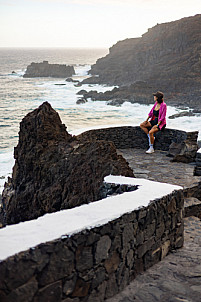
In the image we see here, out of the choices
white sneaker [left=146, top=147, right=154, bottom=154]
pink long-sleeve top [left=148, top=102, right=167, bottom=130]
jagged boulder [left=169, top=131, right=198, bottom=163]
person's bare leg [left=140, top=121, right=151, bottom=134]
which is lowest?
white sneaker [left=146, top=147, right=154, bottom=154]

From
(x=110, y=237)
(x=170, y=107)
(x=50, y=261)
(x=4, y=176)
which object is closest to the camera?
(x=50, y=261)

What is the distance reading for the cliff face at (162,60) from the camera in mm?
48562

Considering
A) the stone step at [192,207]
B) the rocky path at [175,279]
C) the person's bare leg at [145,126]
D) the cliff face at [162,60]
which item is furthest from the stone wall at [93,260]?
the cliff face at [162,60]

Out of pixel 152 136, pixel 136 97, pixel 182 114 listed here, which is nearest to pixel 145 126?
pixel 152 136

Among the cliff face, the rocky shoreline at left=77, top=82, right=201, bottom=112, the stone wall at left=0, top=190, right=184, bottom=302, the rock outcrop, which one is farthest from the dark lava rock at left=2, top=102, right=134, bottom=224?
the rock outcrop

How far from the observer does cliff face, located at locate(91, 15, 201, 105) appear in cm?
4856

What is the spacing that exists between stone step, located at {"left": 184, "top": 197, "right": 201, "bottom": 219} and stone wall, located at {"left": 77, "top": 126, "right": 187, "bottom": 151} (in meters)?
3.08

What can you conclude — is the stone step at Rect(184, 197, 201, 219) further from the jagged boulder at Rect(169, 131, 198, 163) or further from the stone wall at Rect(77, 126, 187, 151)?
the stone wall at Rect(77, 126, 187, 151)

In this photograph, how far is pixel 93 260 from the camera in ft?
9.59

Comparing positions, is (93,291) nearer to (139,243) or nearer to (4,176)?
(139,243)

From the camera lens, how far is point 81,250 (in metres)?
2.81

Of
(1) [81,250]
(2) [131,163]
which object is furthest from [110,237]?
(2) [131,163]

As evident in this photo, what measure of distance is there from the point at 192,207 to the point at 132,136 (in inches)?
151

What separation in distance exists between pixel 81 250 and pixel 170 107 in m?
37.0
